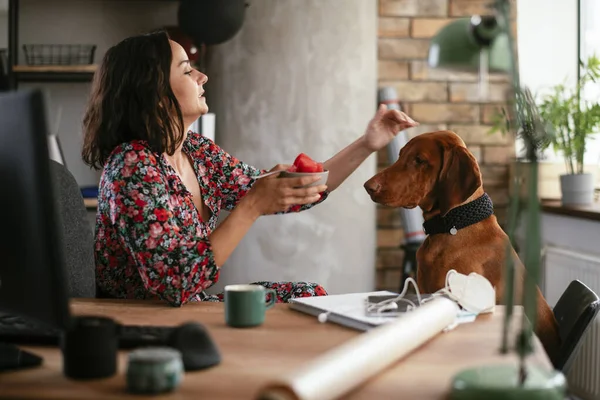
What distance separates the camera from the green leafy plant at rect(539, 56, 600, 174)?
3.20 metres

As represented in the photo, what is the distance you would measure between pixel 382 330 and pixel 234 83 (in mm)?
2895

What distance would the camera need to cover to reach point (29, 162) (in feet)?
3.35

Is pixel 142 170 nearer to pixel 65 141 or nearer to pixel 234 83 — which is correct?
pixel 234 83

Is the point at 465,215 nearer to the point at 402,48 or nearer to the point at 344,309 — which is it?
the point at 344,309

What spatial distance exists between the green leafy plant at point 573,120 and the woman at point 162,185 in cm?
115

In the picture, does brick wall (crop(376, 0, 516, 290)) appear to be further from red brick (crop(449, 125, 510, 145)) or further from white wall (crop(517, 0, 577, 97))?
white wall (crop(517, 0, 577, 97))

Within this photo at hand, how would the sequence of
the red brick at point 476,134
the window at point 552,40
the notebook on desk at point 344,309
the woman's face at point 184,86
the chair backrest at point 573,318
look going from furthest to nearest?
the red brick at point 476,134 → the window at point 552,40 → the woman's face at point 184,86 → the chair backrest at point 573,318 → the notebook on desk at point 344,309

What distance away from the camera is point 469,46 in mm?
1349

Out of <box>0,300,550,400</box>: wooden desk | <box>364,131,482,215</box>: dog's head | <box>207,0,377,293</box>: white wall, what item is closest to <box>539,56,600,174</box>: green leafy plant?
<box>207,0,377,293</box>: white wall

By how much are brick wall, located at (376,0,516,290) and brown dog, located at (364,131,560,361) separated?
6.17 ft

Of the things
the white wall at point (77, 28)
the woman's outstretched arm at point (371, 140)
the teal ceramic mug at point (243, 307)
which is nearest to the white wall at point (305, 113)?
the white wall at point (77, 28)

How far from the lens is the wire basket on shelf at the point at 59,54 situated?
399 cm

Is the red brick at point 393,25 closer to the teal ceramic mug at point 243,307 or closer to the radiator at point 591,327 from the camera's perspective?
the radiator at point 591,327

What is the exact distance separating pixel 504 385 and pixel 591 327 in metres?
2.18
